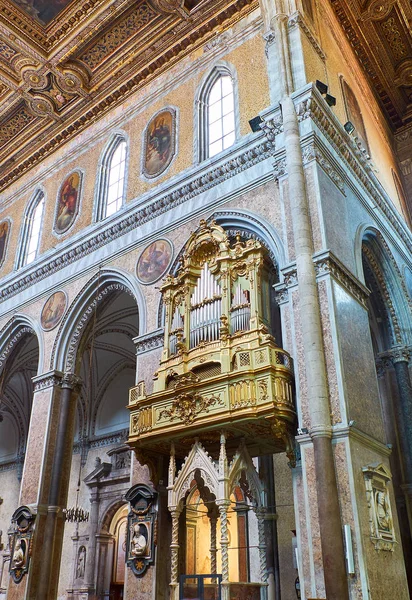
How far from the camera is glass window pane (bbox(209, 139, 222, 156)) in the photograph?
1246 centimetres

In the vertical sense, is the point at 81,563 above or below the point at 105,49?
below

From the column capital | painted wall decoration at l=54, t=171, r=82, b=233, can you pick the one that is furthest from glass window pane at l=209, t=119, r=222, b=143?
the column capital

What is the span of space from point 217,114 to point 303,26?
2.57 metres

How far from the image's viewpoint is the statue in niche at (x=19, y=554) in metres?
11.2

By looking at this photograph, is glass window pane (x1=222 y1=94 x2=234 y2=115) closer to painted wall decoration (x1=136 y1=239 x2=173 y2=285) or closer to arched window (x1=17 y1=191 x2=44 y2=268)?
painted wall decoration (x1=136 y1=239 x2=173 y2=285)

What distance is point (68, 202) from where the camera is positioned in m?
15.5

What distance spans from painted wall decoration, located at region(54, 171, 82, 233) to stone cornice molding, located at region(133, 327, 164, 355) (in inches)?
203

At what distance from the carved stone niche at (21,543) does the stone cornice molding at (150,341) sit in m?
3.98

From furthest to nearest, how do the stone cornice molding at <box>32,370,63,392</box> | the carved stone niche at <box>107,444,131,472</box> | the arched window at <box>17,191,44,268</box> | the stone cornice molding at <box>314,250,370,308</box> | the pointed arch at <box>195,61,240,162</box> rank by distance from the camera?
the carved stone niche at <box>107,444,131,472</box> → the arched window at <box>17,191,44,268</box> → the stone cornice molding at <box>32,370,63,392</box> → the pointed arch at <box>195,61,240,162</box> → the stone cornice molding at <box>314,250,370,308</box>

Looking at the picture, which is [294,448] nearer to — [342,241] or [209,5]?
[342,241]

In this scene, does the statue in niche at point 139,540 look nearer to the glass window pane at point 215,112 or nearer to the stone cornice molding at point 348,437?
the stone cornice molding at point 348,437

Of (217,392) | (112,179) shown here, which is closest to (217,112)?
(112,179)

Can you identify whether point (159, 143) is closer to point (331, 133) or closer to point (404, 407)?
point (331, 133)

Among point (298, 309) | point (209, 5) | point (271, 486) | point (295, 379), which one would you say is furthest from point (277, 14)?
point (271, 486)
